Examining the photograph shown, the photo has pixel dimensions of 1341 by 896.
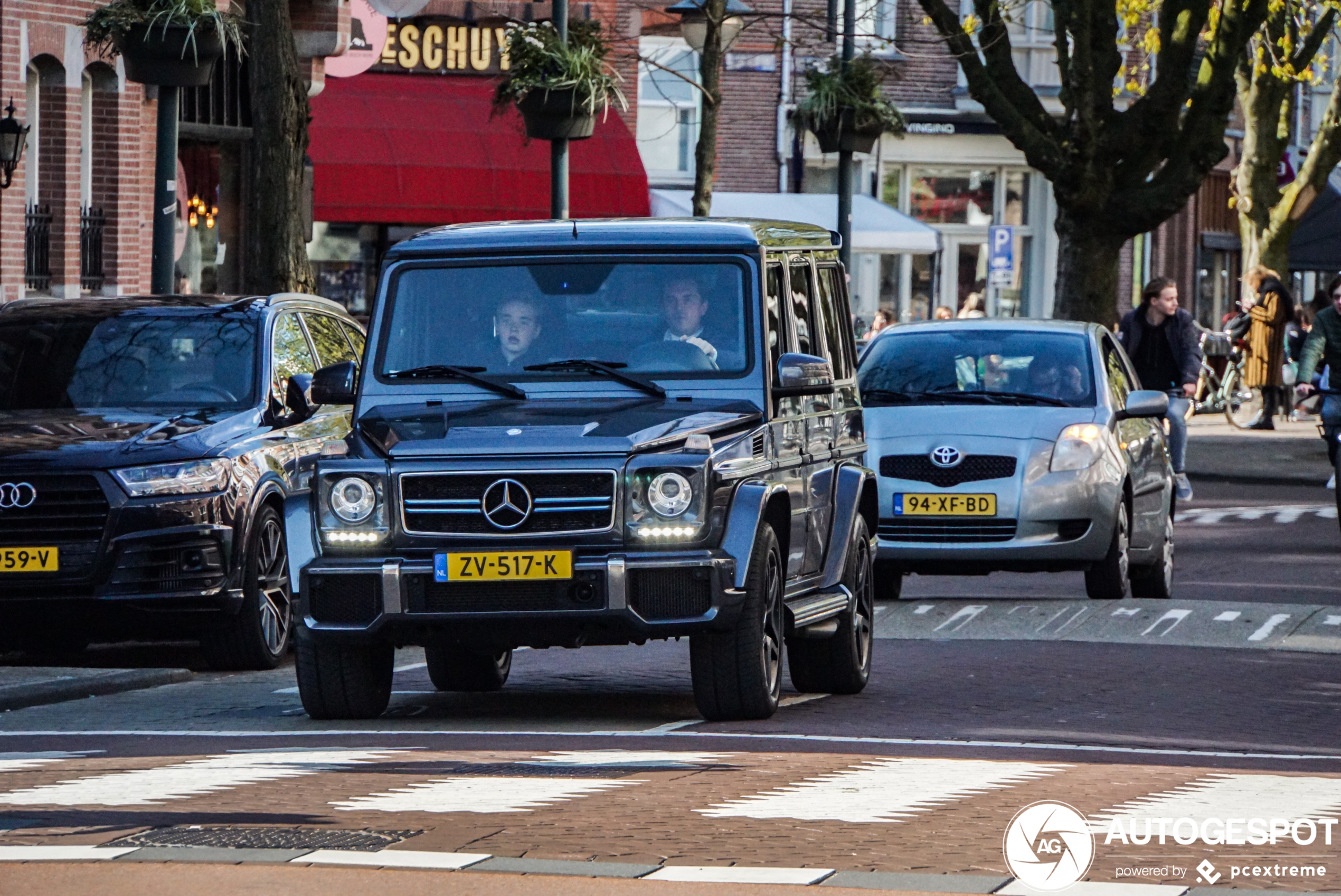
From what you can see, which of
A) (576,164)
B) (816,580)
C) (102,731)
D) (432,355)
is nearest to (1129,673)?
(816,580)

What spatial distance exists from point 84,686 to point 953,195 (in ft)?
122

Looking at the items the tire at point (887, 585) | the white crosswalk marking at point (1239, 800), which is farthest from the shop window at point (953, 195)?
the white crosswalk marking at point (1239, 800)

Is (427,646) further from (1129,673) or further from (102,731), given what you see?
(1129,673)

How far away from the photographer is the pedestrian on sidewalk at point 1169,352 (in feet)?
69.2

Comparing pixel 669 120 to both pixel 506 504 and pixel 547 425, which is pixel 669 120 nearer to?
pixel 547 425

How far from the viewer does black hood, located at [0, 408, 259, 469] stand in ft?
39.9

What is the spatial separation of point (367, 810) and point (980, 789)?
1896 mm

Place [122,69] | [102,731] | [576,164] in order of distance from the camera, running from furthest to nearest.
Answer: [576,164]
[122,69]
[102,731]

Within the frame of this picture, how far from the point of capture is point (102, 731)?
33.3 ft

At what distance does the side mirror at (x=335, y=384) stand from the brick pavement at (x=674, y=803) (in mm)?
1828

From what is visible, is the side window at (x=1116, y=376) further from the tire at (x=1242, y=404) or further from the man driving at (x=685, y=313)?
the tire at (x=1242, y=404)

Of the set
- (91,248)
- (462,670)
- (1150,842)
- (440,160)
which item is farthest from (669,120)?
(1150,842)

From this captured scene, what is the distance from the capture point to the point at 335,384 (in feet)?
34.1

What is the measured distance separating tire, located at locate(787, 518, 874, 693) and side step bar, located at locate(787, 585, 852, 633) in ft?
0.34
